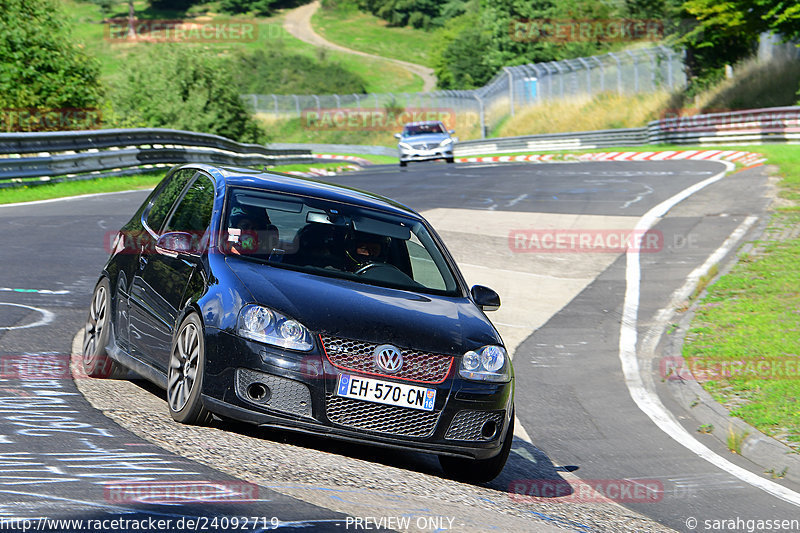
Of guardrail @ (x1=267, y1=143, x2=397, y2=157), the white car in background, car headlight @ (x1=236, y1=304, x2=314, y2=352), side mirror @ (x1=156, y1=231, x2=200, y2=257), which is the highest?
side mirror @ (x1=156, y1=231, x2=200, y2=257)

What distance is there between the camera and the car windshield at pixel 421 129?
134ft

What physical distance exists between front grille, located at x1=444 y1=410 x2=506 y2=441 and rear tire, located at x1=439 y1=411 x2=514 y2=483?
0.24 metres

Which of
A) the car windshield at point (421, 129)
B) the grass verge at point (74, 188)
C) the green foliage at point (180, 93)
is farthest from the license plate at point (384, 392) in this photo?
the car windshield at point (421, 129)

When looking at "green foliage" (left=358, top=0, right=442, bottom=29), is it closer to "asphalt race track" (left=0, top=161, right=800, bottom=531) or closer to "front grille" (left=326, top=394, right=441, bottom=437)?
"asphalt race track" (left=0, top=161, right=800, bottom=531)

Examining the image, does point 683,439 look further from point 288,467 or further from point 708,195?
point 708,195

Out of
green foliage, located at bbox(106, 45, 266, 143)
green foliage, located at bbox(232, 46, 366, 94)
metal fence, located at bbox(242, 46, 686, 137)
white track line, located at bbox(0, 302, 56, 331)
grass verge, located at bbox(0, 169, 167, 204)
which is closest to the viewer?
white track line, located at bbox(0, 302, 56, 331)

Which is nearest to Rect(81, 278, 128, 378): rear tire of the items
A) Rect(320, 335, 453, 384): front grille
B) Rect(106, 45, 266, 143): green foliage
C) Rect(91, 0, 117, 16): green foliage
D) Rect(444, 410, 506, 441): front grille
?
Rect(320, 335, 453, 384): front grille

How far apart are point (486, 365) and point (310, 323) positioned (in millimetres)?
1102

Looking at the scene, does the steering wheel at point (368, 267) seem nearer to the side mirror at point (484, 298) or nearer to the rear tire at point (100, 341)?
the side mirror at point (484, 298)

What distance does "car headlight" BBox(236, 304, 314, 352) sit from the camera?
19.2 ft

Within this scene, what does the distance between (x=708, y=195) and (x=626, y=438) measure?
48.4ft

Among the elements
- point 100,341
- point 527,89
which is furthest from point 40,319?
point 527,89

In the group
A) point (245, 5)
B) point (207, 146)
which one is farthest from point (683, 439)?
point (245, 5)

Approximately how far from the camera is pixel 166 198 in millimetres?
7953
